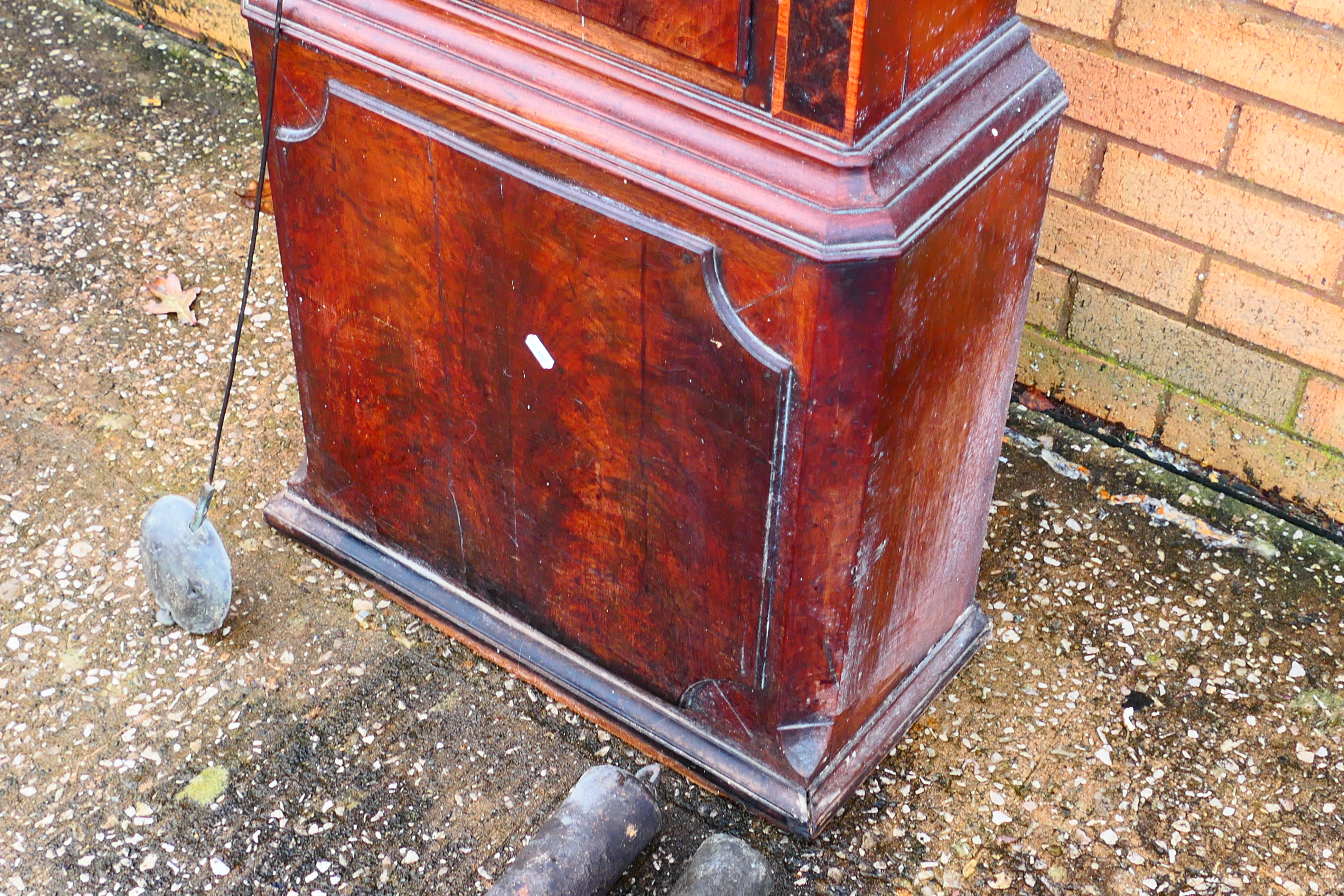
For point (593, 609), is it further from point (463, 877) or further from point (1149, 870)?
point (1149, 870)

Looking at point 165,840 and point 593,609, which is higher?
point 593,609

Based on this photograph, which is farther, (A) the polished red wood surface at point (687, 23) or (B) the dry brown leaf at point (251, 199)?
(B) the dry brown leaf at point (251, 199)

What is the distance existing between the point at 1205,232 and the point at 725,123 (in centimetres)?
155

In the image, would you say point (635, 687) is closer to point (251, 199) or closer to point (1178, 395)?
point (1178, 395)

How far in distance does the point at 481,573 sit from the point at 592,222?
36.3 inches

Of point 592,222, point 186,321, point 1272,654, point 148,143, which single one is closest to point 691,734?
point 592,222

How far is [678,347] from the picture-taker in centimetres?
201

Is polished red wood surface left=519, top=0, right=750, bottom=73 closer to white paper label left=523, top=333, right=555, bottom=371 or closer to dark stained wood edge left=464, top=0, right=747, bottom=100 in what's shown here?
dark stained wood edge left=464, top=0, right=747, bottom=100

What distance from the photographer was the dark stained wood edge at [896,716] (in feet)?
7.84

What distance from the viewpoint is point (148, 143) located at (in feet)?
13.5

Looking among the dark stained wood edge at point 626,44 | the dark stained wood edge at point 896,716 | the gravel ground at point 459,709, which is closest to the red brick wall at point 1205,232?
the gravel ground at point 459,709

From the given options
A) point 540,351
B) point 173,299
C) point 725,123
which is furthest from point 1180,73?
point 173,299

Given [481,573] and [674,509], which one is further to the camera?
[481,573]

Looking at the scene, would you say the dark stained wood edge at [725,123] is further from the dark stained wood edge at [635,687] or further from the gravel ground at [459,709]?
the gravel ground at [459,709]
